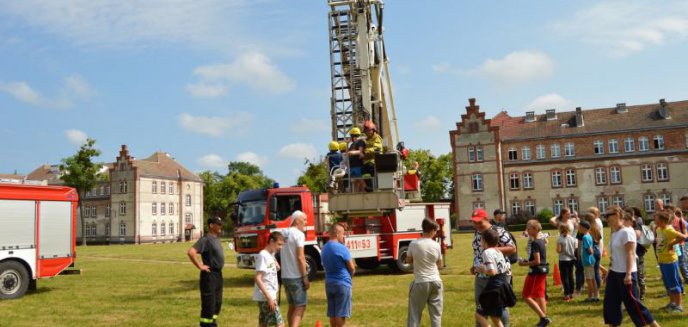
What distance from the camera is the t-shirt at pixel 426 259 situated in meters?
7.66

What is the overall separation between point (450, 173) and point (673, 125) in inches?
1173

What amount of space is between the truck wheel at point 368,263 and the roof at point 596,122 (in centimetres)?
4407

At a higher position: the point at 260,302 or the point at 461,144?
the point at 461,144

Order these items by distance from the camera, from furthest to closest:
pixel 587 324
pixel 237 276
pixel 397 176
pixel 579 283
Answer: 1. pixel 237 276
2. pixel 397 176
3. pixel 579 283
4. pixel 587 324

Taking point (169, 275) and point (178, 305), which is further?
point (169, 275)

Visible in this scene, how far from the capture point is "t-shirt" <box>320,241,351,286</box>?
25.7 feet

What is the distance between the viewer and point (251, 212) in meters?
16.9

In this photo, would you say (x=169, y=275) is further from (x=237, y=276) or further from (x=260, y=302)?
(x=260, y=302)

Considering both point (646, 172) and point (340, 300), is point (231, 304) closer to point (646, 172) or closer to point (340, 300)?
point (340, 300)

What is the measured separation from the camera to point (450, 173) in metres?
79.8

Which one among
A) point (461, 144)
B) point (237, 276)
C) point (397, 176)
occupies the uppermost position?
point (461, 144)

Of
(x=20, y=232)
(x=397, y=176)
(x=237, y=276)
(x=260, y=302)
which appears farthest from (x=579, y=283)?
(x=20, y=232)

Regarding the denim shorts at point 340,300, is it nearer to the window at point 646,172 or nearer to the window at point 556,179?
the window at point 556,179

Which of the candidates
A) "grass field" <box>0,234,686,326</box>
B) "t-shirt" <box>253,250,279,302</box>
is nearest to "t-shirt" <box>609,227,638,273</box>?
"grass field" <box>0,234,686,326</box>
